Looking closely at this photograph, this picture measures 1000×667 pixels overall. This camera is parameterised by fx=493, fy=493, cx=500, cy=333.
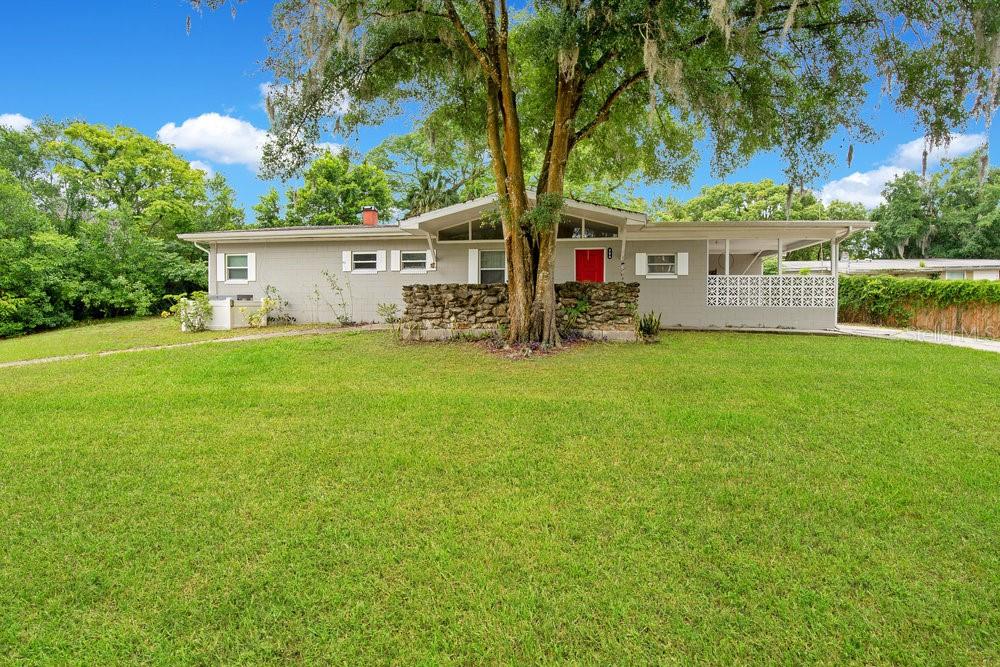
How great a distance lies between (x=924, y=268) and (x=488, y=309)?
2184cm

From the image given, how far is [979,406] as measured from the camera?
5.21 m

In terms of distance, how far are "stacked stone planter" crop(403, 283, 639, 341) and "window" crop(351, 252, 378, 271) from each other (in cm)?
398

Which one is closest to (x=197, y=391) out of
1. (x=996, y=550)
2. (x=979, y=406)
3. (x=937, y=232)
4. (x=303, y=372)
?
(x=303, y=372)

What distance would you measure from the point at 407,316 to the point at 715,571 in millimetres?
8563

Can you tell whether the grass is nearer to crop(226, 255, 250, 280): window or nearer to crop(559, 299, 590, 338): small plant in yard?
crop(226, 255, 250, 280): window

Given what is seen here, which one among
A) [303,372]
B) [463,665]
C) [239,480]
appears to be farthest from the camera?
[303,372]

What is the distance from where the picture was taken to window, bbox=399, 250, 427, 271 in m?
13.8

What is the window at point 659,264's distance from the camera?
1314 cm

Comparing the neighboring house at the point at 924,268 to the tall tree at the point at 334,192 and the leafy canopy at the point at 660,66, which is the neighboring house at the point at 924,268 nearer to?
the leafy canopy at the point at 660,66

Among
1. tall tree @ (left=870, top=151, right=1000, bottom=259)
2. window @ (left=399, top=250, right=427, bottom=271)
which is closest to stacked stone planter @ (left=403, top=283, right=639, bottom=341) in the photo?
window @ (left=399, top=250, right=427, bottom=271)

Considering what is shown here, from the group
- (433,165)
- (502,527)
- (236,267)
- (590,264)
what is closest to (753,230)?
(590,264)

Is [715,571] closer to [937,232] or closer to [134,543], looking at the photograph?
[134,543]

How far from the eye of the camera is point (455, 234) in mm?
13477

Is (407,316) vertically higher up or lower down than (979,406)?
higher up
